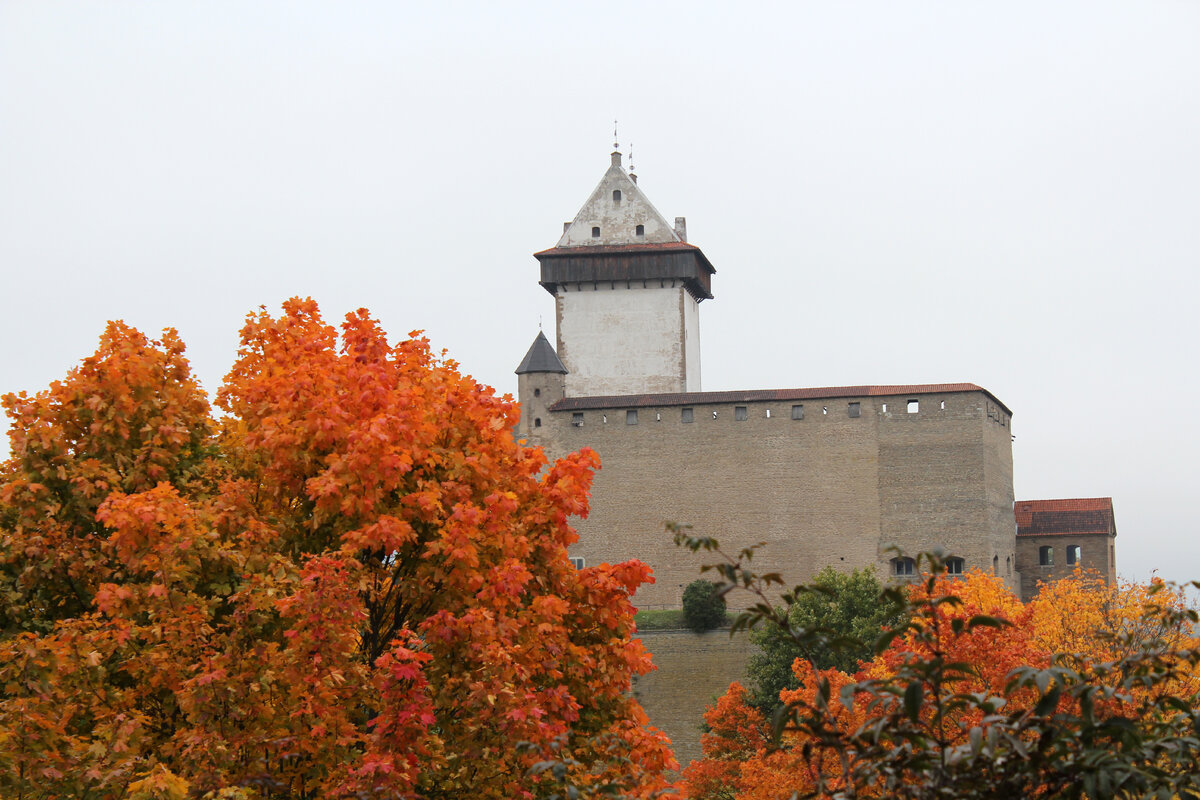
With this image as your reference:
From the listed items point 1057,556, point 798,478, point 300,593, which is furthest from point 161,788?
point 1057,556

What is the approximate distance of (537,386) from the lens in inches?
1758

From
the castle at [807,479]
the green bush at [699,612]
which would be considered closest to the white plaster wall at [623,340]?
the castle at [807,479]

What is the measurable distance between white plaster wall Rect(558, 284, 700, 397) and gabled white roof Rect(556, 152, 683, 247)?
200 cm

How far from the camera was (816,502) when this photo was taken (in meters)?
42.2

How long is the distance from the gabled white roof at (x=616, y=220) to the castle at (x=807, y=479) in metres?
Result: 6.63

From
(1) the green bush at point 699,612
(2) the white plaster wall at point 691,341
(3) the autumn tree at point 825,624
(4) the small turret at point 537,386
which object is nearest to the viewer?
(3) the autumn tree at point 825,624

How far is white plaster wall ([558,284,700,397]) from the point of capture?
4812 cm

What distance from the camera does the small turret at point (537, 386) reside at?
4416cm

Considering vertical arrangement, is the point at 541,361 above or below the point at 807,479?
above

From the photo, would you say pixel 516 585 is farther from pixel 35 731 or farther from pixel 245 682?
pixel 35 731

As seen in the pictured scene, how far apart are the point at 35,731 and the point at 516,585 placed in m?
3.93

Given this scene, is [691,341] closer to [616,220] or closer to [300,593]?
[616,220]

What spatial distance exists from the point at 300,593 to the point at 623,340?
38134 millimetres

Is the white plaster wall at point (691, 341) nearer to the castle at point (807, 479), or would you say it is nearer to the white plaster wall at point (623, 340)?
the white plaster wall at point (623, 340)
